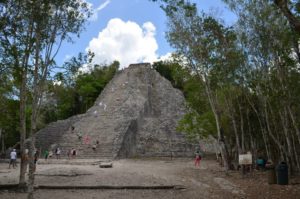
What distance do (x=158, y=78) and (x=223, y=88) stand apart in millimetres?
26815

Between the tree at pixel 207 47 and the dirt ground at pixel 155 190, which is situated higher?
the tree at pixel 207 47

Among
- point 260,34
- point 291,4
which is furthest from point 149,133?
point 291,4

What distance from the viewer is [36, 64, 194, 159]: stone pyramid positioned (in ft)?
106

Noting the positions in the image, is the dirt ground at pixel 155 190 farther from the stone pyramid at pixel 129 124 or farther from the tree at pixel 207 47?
the stone pyramid at pixel 129 124

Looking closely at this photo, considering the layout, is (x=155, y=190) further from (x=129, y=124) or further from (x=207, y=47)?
(x=129, y=124)

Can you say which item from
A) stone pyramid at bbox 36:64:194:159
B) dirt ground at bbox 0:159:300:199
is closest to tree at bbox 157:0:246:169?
dirt ground at bbox 0:159:300:199

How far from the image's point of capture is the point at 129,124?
113ft

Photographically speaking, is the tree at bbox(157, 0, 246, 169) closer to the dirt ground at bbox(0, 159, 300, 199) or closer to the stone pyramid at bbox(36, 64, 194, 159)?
the dirt ground at bbox(0, 159, 300, 199)

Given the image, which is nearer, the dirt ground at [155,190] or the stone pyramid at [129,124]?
the dirt ground at [155,190]

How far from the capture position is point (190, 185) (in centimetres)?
1382

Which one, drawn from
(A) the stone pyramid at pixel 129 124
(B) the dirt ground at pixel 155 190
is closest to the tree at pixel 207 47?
(B) the dirt ground at pixel 155 190

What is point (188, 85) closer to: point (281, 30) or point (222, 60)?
point (222, 60)

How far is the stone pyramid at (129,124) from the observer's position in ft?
106

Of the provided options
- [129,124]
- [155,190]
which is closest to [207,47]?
[155,190]
